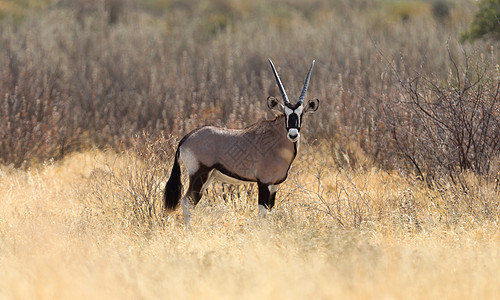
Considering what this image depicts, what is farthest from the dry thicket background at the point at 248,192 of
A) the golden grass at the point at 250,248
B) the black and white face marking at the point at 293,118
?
the black and white face marking at the point at 293,118

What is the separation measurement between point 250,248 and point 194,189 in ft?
3.91

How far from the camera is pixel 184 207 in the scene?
6801 mm

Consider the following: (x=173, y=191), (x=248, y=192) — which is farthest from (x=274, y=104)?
(x=248, y=192)

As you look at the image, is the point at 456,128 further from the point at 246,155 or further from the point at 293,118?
the point at 246,155

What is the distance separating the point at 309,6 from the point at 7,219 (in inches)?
1484

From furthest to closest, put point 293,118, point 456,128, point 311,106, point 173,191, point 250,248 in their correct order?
point 456,128 < point 173,191 < point 311,106 < point 293,118 < point 250,248

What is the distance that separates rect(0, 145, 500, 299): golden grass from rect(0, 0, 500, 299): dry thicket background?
0.02 metres

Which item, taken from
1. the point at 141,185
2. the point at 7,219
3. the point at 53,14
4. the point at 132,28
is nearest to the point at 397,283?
the point at 141,185

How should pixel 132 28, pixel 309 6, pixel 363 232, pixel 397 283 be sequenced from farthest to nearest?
pixel 309 6, pixel 132 28, pixel 363 232, pixel 397 283

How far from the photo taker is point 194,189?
6.70 m

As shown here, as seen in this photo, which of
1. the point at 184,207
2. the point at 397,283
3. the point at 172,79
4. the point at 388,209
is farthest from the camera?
the point at 172,79

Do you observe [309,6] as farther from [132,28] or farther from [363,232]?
[363,232]

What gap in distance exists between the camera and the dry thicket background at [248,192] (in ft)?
16.5

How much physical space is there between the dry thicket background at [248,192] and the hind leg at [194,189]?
6.8 inches
